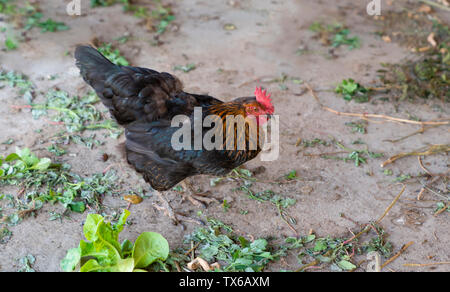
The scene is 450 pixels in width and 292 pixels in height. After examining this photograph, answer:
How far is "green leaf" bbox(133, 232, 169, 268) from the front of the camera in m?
3.06

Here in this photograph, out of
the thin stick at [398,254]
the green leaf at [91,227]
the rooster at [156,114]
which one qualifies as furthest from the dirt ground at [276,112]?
the rooster at [156,114]

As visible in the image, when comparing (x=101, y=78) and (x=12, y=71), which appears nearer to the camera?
(x=101, y=78)

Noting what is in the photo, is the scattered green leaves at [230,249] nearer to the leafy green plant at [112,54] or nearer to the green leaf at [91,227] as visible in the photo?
the green leaf at [91,227]

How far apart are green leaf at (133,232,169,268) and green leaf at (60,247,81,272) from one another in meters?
0.40

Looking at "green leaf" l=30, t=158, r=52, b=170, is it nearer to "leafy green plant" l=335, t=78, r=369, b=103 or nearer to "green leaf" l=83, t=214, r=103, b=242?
"green leaf" l=83, t=214, r=103, b=242

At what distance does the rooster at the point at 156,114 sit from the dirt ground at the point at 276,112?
504 mm

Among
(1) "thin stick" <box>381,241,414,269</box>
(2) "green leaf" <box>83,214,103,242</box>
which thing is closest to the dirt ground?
(1) "thin stick" <box>381,241,414,269</box>

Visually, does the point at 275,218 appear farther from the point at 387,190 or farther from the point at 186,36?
the point at 186,36

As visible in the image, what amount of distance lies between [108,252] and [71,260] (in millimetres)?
259

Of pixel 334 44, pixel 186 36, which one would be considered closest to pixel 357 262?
pixel 334 44
